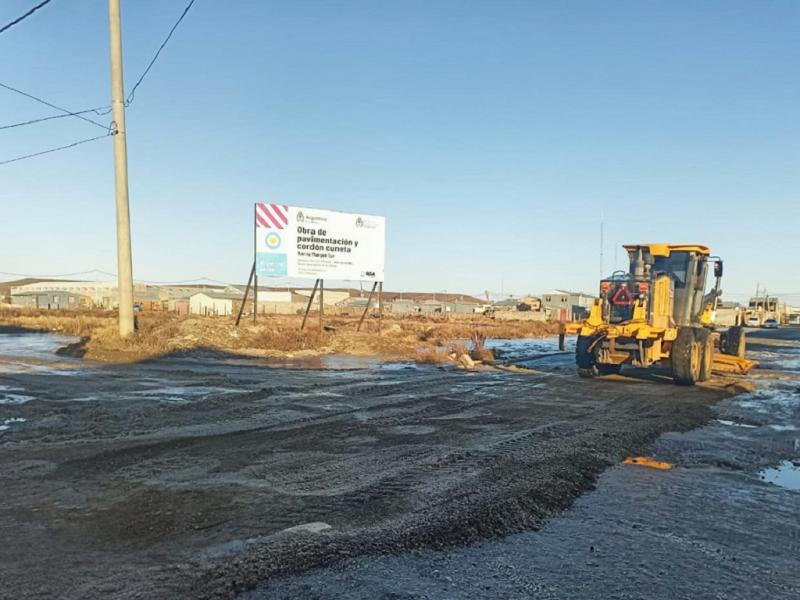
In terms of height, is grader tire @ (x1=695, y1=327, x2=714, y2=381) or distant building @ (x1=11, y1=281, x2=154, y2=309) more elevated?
grader tire @ (x1=695, y1=327, x2=714, y2=381)

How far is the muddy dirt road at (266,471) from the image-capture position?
4109 millimetres

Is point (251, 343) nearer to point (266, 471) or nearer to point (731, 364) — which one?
point (731, 364)

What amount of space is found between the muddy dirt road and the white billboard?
1196 cm

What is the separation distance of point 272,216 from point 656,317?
1598cm

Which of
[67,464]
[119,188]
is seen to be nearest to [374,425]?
[67,464]

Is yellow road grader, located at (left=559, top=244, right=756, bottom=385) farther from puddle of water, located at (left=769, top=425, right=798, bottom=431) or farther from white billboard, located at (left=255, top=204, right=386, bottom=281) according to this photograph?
white billboard, located at (left=255, top=204, right=386, bottom=281)

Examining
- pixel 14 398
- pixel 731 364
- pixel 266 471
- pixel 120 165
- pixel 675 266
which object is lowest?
pixel 731 364

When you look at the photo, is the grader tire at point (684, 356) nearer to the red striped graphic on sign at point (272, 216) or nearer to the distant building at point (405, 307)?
the red striped graphic on sign at point (272, 216)

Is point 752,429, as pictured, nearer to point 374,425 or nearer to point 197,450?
point 374,425

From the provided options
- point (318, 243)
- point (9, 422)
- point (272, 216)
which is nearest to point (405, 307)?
point (318, 243)

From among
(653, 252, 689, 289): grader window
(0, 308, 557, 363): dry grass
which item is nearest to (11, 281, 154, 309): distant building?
(0, 308, 557, 363): dry grass

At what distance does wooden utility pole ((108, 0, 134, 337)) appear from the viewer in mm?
19516

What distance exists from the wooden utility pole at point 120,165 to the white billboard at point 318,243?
5.67m

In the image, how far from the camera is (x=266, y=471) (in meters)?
6.41
